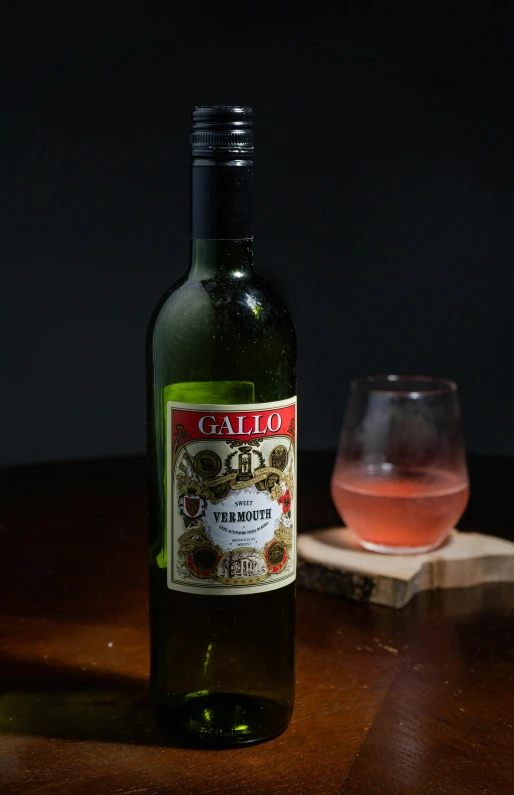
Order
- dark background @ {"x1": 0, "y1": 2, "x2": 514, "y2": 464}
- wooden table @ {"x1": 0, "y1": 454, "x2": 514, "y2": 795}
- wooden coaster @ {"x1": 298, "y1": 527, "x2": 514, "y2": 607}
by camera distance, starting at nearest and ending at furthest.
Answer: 1. wooden table @ {"x1": 0, "y1": 454, "x2": 514, "y2": 795}
2. wooden coaster @ {"x1": 298, "y1": 527, "x2": 514, "y2": 607}
3. dark background @ {"x1": 0, "y1": 2, "x2": 514, "y2": 464}

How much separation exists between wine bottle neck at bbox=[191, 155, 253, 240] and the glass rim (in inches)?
19.6

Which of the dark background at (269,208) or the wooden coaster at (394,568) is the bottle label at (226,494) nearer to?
the wooden coaster at (394,568)

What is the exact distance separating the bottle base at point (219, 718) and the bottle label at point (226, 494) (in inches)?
4.4

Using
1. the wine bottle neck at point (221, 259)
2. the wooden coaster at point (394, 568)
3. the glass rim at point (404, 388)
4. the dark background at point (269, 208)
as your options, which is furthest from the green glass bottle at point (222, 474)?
the dark background at point (269, 208)

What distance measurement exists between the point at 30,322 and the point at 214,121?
1921mm

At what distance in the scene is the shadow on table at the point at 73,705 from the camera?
3.43ft

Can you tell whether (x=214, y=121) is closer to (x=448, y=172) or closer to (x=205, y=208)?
(x=205, y=208)

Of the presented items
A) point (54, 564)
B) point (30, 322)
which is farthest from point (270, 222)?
point (54, 564)

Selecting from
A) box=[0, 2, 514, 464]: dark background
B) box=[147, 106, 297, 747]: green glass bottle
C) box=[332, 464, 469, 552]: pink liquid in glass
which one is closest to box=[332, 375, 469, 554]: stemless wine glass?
box=[332, 464, 469, 552]: pink liquid in glass

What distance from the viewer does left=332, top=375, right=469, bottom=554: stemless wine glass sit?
1445 millimetres

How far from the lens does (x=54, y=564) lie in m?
1.49

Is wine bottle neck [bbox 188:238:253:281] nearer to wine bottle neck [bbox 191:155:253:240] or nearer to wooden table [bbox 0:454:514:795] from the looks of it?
wine bottle neck [bbox 191:155:253:240]

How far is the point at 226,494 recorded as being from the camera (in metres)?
1.02

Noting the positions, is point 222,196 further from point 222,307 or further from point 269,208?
point 269,208
